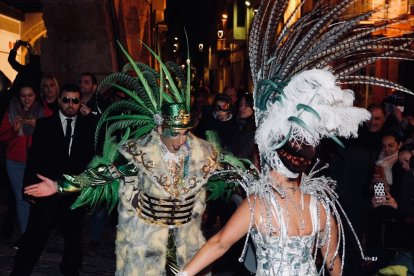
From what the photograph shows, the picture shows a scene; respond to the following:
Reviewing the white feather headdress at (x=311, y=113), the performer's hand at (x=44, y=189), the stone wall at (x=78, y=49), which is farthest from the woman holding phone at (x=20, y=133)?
the stone wall at (x=78, y=49)

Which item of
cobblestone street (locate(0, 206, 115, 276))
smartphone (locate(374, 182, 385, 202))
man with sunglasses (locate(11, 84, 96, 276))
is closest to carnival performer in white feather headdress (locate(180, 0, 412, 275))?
smartphone (locate(374, 182, 385, 202))

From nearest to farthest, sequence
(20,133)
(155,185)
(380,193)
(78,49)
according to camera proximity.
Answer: (155,185) → (380,193) → (20,133) → (78,49)

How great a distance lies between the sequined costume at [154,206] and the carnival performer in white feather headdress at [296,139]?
161 centimetres

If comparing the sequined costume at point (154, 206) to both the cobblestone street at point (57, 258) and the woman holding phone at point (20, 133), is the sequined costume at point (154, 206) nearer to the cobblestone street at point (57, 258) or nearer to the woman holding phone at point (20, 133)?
the cobblestone street at point (57, 258)

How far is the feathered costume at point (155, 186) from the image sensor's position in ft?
18.7

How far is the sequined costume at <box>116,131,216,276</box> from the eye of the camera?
18.7 ft

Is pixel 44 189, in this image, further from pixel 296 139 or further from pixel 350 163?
pixel 350 163

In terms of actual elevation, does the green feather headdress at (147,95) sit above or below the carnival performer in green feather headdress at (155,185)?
above

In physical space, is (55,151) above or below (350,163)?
above

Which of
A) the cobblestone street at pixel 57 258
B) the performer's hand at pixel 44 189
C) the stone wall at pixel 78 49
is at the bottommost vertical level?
the cobblestone street at pixel 57 258

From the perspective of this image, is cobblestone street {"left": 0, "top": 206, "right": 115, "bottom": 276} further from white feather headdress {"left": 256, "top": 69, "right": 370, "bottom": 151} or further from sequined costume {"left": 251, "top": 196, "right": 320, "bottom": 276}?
white feather headdress {"left": 256, "top": 69, "right": 370, "bottom": 151}

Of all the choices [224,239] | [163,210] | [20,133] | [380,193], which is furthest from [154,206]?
[20,133]

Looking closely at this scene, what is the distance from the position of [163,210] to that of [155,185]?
7.7 inches

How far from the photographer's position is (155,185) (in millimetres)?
5703
